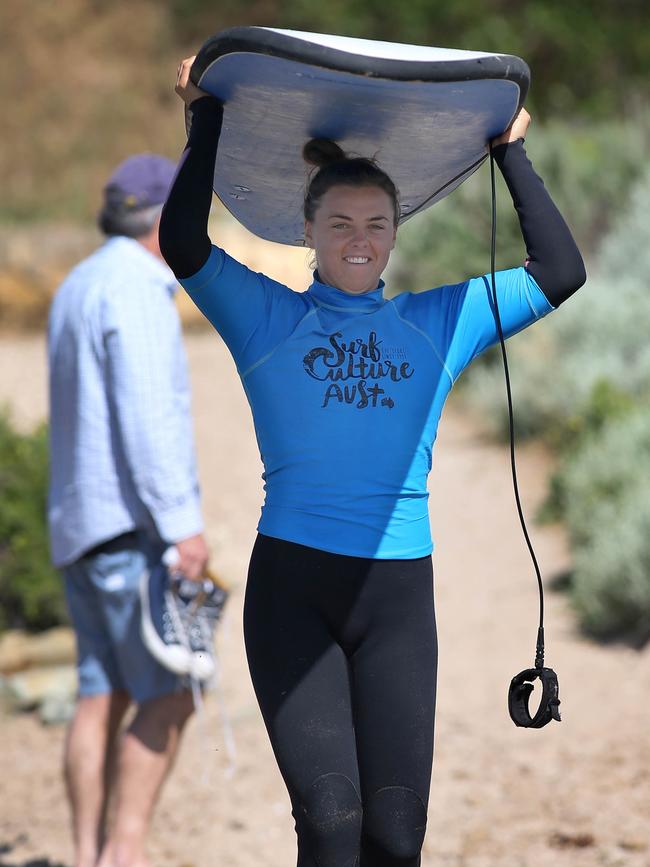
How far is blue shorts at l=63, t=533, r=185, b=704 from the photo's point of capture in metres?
3.89

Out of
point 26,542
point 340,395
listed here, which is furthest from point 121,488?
point 26,542

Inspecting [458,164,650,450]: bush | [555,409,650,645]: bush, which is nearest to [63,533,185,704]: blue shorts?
[555,409,650,645]: bush

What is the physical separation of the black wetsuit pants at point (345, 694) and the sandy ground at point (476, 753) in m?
1.80

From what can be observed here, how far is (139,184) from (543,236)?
158 centimetres

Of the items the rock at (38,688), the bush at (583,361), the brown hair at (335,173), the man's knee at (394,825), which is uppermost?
the brown hair at (335,173)

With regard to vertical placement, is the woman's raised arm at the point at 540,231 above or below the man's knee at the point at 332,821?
above

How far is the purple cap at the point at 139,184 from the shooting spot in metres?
3.97

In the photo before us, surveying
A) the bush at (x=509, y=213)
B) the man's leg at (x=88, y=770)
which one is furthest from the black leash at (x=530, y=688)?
the bush at (x=509, y=213)

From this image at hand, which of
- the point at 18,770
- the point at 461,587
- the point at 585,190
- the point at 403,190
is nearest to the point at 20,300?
the point at 585,190

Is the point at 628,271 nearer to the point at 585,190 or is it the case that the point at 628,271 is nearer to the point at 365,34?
the point at 585,190

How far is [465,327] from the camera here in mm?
2801

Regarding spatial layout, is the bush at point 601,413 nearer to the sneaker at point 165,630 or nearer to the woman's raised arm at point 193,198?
the sneaker at point 165,630

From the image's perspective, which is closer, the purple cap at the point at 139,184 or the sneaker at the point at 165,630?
the sneaker at the point at 165,630

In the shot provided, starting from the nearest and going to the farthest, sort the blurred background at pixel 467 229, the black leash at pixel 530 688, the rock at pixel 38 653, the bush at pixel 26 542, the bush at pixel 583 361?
the black leash at pixel 530 688
the rock at pixel 38 653
the bush at pixel 26 542
the blurred background at pixel 467 229
the bush at pixel 583 361
